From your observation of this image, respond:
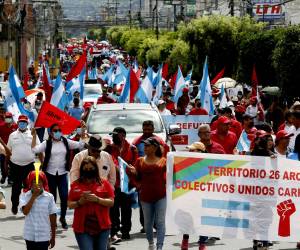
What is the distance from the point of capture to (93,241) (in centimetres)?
953

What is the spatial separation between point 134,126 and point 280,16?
69352 mm

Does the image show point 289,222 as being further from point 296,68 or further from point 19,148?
point 296,68

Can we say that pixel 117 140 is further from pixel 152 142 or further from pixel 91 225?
pixel 91 225

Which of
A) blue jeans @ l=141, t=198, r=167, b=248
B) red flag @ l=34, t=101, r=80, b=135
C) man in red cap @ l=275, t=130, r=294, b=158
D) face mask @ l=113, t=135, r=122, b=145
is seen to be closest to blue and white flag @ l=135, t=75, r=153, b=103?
red flag @ l=34, t=101, r=80, b=135

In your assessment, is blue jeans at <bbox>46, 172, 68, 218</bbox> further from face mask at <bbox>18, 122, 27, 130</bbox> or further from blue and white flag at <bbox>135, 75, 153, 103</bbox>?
blue and white flag at <bbox>135, 75, 153, 103</bbox>

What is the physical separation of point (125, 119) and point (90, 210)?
7971 millimetres

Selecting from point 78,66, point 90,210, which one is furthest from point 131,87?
point 90,210

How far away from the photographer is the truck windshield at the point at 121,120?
17031 mm

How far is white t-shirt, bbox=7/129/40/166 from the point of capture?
15133mm

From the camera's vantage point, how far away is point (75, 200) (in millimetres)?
9539

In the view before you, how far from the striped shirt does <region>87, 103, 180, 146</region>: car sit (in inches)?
270

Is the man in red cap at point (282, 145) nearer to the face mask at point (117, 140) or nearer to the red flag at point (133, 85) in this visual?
the face mask at point (117, 140)

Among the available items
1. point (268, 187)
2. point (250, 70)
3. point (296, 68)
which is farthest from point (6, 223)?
point (250, 70)

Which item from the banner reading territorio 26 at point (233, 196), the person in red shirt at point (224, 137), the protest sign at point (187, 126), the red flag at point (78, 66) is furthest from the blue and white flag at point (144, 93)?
the banner reading territorio 26 at point (233, 196)
